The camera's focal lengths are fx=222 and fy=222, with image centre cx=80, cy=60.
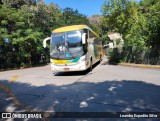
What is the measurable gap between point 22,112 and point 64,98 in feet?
5.97

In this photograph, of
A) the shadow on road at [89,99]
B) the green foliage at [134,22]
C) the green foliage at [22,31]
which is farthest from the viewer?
the green foliage at [22,31]

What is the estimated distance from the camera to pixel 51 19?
32.5 meters

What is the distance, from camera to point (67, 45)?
1398 cm

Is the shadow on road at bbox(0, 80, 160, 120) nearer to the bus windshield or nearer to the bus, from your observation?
the bus

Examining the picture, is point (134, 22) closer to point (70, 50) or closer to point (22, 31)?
point (70, 50)

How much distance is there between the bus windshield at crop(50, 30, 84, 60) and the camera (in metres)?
13.8

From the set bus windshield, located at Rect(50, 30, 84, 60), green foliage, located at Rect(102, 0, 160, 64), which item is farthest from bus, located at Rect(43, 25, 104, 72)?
green foliage, located at Rect(102, 0, 160, 64)

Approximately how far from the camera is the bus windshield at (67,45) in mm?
13844

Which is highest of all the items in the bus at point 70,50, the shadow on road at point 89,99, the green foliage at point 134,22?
the green foliage at point 134,22

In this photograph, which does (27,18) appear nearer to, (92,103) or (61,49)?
(61,49)

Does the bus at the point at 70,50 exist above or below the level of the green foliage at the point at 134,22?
below

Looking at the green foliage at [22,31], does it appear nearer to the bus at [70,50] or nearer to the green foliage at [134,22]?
the green foliage at [134,22]

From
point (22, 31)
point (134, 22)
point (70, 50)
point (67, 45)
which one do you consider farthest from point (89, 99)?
point (22, 31)

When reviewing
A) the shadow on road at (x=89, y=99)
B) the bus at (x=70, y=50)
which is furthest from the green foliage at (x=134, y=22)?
the shadow on road at (x=89, y=99)
